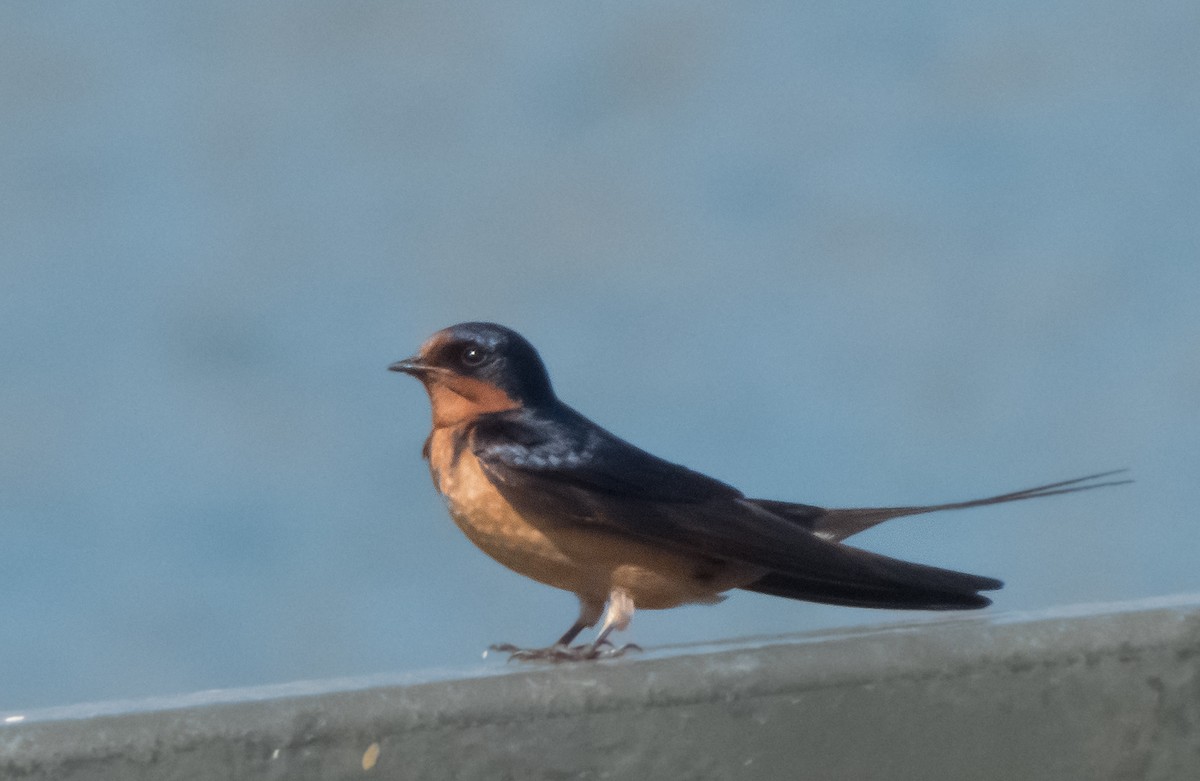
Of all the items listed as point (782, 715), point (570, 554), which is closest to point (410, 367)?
point (570, 554)

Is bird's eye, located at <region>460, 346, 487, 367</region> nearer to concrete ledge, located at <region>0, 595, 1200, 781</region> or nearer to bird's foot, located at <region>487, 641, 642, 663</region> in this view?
bird's foot, located at <region>487, 641, 642, 663</region>

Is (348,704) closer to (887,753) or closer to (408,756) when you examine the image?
(408,756)

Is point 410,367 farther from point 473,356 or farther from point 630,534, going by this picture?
point 630,534

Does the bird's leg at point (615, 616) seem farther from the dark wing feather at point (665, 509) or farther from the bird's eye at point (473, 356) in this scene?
the bird's eye at point (473, 356)

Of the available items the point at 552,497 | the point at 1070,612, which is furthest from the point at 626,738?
the point at 552,497

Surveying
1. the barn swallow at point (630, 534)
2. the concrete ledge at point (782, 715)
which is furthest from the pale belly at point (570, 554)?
the concrete ledge at point (782, 715)

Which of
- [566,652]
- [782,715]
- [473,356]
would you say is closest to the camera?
[782,715]

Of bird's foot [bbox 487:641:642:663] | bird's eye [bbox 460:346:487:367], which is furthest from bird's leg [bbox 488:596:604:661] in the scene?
bird's eye [bbox 460:346:487:367]
